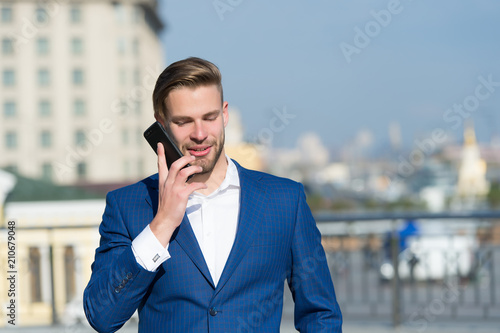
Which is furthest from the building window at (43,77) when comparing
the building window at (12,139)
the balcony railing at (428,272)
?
the balcony railing at (428,272)

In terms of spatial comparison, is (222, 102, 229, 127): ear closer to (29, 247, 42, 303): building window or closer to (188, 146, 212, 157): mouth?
(188, 146, 212, 157): mouth

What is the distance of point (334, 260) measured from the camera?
8.35 meters

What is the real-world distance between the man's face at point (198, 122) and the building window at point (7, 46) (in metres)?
83.3

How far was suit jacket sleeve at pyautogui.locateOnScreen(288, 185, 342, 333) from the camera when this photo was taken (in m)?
1.90

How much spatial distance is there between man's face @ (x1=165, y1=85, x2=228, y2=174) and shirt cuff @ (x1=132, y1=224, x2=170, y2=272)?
0.27 meters

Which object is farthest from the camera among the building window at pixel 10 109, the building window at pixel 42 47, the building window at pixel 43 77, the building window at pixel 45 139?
the building window at pixel 42 47

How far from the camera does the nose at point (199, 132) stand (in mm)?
1826

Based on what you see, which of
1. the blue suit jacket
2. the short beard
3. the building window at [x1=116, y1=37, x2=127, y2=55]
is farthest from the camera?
the building window at [x1=116, y1=37, x2=127, y2=55]

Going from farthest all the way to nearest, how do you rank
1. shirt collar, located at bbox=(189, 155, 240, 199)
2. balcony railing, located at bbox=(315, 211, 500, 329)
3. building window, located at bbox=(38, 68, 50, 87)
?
1. building window, located at bbox=(38, 68, 50, 87)
2. balcony railing, located at bbox=(315, 211, 500, 329)
3. shirt collar, located at bbox=(189, 155, 240, 199)

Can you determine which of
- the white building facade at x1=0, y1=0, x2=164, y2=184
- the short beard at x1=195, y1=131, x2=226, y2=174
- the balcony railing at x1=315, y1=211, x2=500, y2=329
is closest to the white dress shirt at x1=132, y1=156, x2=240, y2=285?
the short beard at x1=195, y1=131, x2=226, y2=174

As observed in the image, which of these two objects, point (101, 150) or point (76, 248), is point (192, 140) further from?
point (101, 150)

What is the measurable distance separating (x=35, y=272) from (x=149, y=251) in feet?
24.3

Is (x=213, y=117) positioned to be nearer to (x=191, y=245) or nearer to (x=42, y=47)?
(x=191, y=245)

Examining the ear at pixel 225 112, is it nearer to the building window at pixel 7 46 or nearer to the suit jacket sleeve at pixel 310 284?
the suit jacket sleeve at pixel 310 284
